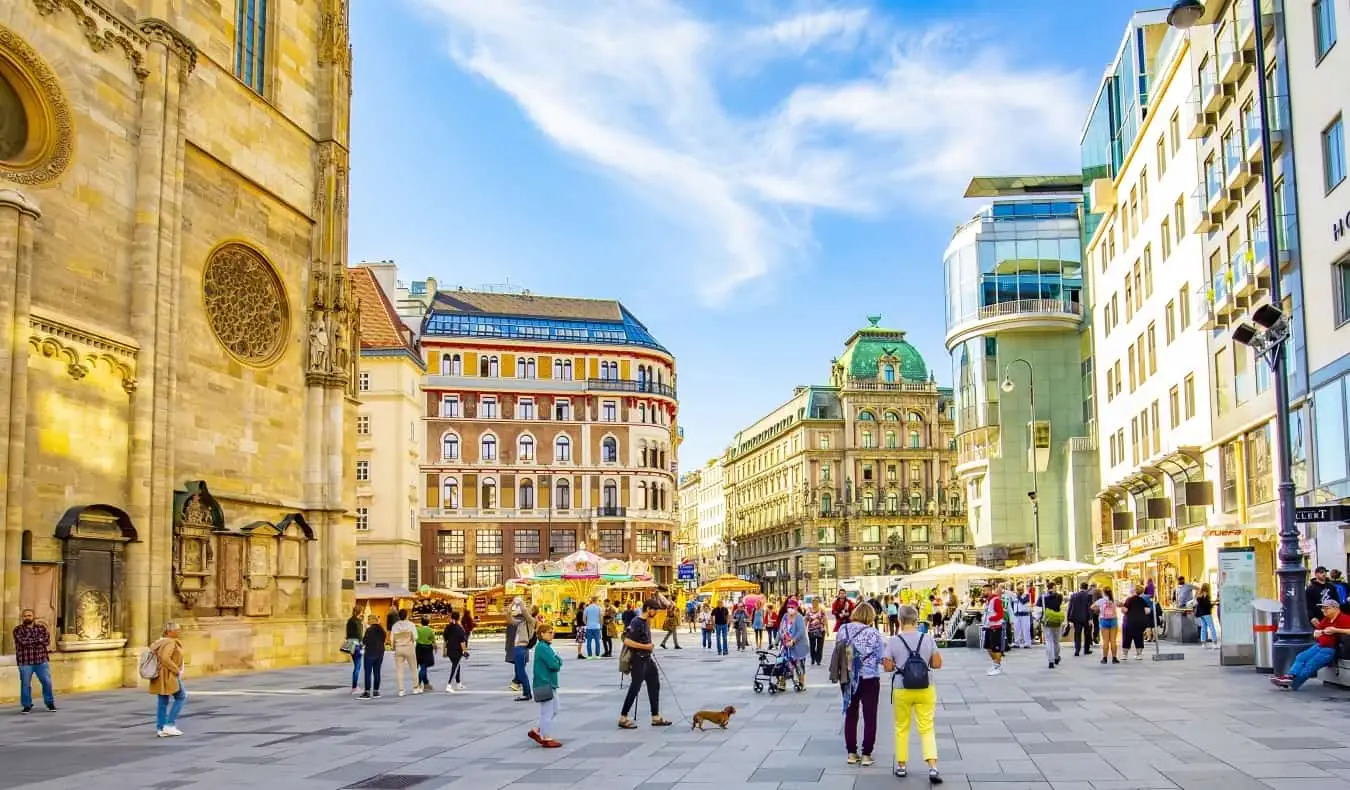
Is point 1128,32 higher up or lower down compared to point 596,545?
higher up

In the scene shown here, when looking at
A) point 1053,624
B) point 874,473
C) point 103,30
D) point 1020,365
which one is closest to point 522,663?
point 1053,624

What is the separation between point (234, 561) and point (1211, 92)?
28.7 m

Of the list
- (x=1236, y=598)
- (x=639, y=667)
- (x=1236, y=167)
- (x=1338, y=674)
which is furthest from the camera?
(x=1236, y=167)

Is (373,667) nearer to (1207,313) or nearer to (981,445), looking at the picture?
(1207,313)

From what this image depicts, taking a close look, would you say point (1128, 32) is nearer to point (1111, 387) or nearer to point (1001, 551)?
point (1111, 387)

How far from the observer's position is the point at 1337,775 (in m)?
11.2

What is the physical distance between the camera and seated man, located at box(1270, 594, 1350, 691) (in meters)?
18.0

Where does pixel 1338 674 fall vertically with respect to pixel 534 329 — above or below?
below

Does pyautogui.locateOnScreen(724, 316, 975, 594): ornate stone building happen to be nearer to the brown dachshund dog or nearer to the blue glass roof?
the blue glass roof

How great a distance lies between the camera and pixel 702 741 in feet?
51.2

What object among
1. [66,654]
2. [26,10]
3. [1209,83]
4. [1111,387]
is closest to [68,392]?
[66,654]

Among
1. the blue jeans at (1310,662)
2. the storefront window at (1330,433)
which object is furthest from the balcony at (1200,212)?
the blue jeans at (1310,662)

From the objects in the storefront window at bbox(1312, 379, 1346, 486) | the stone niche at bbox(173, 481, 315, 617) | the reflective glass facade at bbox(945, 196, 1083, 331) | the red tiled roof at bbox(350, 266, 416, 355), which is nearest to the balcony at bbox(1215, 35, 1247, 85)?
the storefront window at bbox(1312, 379, 1346, 486)

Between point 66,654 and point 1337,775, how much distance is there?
2048 centimetres
